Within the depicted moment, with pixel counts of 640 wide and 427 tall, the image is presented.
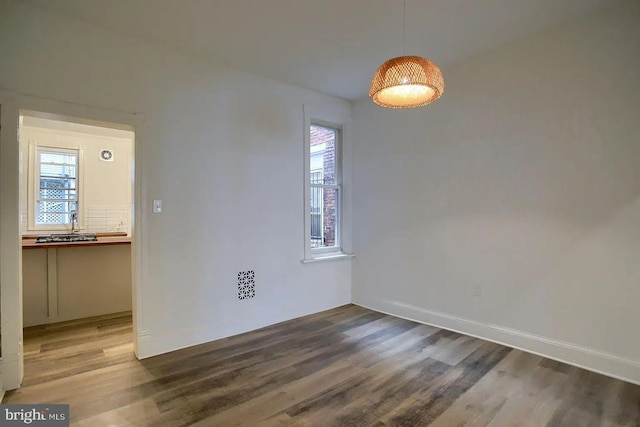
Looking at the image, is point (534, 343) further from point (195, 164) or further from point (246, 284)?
point (195, 164)

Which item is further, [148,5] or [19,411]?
[148,5]

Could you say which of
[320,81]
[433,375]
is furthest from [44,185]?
[433,375]

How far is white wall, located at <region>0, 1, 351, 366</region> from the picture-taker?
2.58 metres

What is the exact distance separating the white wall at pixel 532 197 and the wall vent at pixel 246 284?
5.74ft

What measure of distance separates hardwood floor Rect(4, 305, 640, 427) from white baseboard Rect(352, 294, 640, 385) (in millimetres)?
93

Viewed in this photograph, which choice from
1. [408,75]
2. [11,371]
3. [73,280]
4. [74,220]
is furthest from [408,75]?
[74,220]

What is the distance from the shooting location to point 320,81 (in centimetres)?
386

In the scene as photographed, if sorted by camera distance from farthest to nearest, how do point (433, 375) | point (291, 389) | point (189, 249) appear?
point (189, 249)
point (433, 375)
point (291, 389)

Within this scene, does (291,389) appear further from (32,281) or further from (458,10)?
(32,281)

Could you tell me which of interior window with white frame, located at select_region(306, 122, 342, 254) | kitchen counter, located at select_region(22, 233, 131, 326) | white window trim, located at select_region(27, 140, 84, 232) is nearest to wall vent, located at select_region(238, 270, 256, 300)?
interior window with white frame, located at select_region(306, 122, 342, 254)

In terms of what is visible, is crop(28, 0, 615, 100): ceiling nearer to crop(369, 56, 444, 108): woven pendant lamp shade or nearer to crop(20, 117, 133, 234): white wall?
crop(369, 56, 444, 108): woven pendant lamp shade

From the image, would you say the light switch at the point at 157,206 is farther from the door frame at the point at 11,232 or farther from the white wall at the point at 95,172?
the white wall at the point at 95,172

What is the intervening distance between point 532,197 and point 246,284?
2.97m

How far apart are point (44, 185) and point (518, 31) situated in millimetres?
6198
